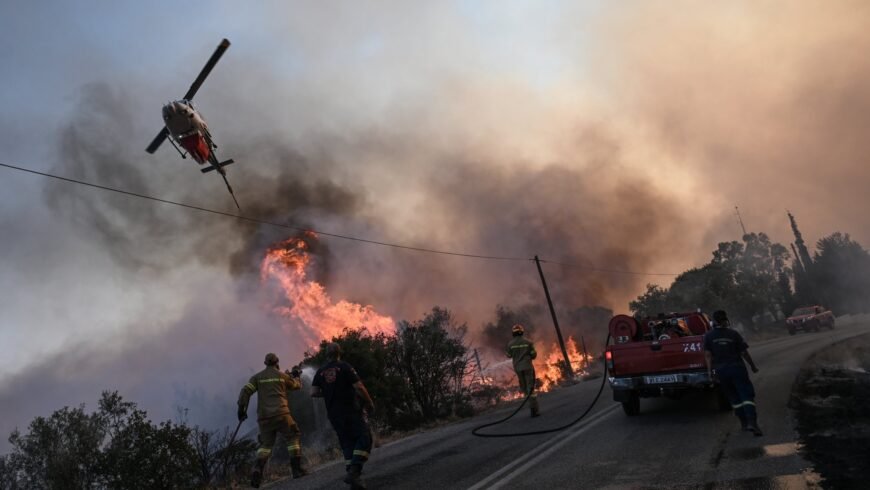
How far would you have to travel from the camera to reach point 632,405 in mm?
8867

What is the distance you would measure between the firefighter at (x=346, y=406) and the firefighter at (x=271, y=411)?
1868mm

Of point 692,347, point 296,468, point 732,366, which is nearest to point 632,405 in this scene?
point 692,347

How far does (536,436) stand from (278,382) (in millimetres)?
4312

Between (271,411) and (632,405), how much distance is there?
6.21 m

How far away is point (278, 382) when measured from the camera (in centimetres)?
800

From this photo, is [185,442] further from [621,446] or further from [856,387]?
[856,387]

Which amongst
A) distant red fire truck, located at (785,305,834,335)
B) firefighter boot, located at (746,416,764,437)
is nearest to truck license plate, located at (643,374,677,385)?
firefighter boot, located at (746,416,764,437)

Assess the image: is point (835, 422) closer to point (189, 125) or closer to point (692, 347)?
point (692, 347)

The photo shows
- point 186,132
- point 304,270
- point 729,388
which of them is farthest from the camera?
point 304,270

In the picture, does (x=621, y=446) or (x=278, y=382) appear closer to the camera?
(x=621, y=446)

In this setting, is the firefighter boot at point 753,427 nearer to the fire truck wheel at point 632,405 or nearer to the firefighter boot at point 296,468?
the fire truck wheel at point 632,405

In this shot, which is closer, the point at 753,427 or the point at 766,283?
the point at 753,427

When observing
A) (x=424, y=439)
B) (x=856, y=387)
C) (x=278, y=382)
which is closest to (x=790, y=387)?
(x=856, y=387)

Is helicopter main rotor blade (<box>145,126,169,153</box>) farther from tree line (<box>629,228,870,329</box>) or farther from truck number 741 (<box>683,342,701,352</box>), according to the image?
tree line (<box>629,228,870,329</box>)
